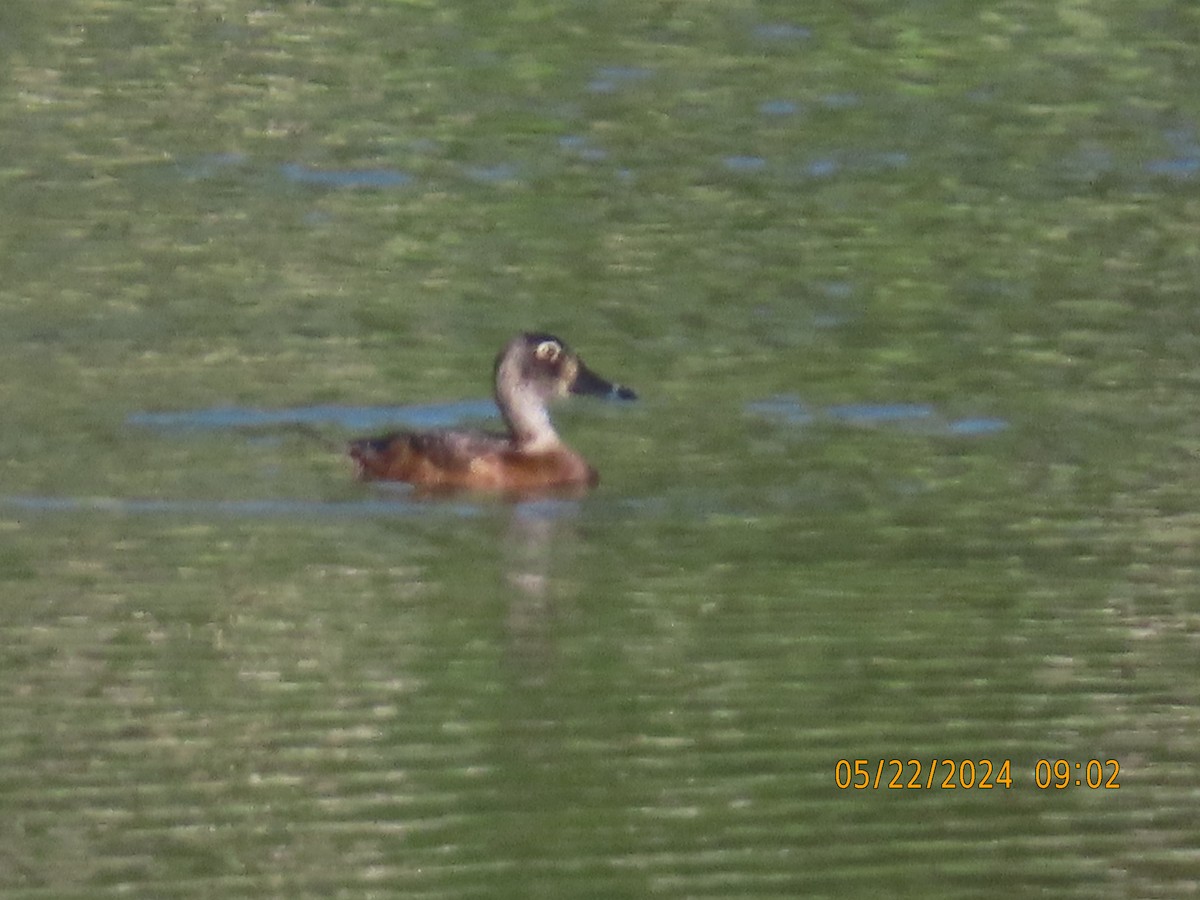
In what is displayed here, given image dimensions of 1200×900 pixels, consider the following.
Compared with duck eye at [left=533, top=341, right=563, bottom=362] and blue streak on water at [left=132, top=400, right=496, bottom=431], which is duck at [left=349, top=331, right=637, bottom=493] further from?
blue streak on water at [left=132, top=400, right=496, bottom=431]

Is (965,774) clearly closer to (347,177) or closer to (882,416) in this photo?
(882,416)

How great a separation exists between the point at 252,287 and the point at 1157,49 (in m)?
9.82

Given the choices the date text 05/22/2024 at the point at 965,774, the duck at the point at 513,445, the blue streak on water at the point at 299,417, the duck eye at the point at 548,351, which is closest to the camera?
the date text 05/22/2024 at the point at 965,774

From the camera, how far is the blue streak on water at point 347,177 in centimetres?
2170

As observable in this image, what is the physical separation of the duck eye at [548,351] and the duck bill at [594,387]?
14 centimetres

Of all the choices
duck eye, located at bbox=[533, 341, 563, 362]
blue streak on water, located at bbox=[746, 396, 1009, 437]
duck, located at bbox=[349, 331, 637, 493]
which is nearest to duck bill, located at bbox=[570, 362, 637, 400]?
duck, located at bbox=[349, 331, 637, 493]

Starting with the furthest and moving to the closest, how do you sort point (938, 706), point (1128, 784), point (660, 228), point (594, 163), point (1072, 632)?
1. point (594, 163)
2. point (660, 228)
3. point (1072, 632)
4. point (938, 706)
5. point (1128, 784)

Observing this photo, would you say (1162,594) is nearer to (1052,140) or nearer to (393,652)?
(393,652)

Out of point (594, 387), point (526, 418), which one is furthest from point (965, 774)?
point (594, 387)

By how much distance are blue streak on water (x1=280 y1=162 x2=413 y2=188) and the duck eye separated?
6195 mm

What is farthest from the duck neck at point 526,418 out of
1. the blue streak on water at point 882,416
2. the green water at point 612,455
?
the blue streak on water at point 882,416

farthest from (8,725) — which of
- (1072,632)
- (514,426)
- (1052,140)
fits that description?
(1052,140)

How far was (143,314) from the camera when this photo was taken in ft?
59.1

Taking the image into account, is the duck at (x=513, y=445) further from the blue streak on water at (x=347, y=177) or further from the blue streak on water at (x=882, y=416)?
the blue streak on water at (x=347, y=177)
